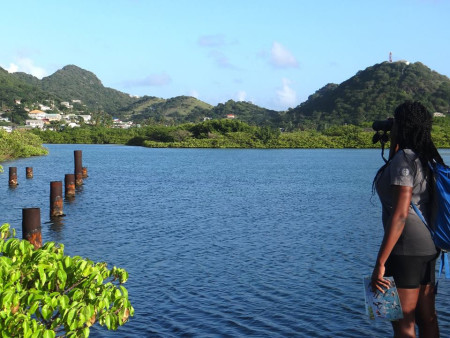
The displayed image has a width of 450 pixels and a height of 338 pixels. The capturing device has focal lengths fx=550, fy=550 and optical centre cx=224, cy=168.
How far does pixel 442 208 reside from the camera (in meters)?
4.13

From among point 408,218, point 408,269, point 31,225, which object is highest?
point 408,218

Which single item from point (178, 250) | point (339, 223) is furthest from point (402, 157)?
point (339, 223)

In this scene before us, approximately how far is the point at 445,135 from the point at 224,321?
92.4 metres

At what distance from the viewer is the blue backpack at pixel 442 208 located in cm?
412

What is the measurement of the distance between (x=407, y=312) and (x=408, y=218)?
0.71 meters

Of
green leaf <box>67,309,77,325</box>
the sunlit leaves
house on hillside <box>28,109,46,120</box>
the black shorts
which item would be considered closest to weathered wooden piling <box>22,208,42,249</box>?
the sunlit leaves

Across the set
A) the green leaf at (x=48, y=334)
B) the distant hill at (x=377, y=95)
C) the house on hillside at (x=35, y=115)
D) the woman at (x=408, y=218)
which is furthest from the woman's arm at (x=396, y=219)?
the house on hillside at (x=35, y=115)

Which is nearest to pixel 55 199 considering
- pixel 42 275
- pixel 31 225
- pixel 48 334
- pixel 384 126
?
pixel 31 225

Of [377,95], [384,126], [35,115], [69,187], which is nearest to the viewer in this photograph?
[384,126]

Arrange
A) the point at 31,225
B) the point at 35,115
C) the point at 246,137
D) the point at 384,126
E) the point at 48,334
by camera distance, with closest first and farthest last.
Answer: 1. the point at 48,334
2. the point at 384,126
3. the point at 31,225
4. the point at 246,137
5. the point at 35,115

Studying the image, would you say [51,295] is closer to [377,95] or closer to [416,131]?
[416,131]

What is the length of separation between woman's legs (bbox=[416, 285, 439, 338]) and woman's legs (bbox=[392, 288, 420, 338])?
0.11 metres

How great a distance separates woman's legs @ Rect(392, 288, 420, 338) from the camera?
4.13 meters

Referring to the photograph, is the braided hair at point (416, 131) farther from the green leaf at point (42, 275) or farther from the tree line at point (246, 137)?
the tree line at point (246, 137)
